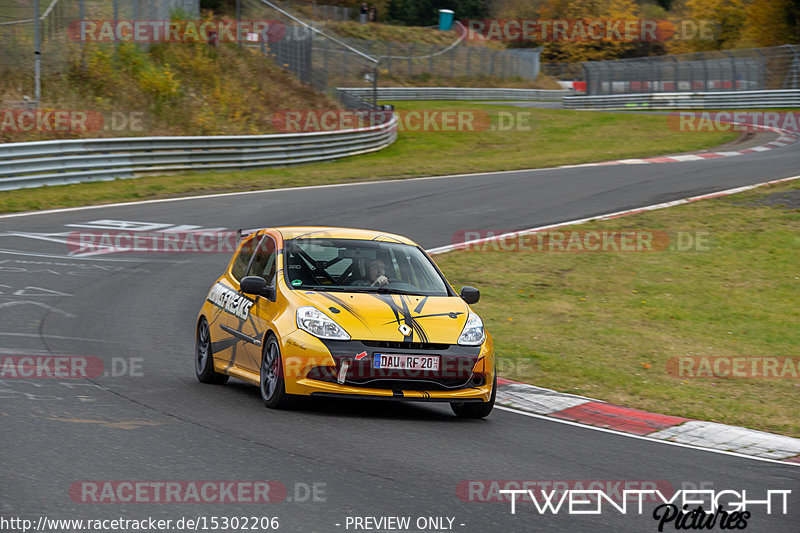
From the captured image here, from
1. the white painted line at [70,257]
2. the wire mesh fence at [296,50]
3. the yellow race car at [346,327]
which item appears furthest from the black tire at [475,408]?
the wire mesh fence at [296,50]

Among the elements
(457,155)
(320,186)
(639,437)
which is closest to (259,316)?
(639,437)

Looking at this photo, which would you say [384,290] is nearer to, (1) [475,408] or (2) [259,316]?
(2) [259,316]

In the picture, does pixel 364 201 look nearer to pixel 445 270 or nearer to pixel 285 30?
pixel 445 270

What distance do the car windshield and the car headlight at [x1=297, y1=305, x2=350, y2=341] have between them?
0.55 metres

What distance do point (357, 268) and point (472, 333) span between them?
126 cm

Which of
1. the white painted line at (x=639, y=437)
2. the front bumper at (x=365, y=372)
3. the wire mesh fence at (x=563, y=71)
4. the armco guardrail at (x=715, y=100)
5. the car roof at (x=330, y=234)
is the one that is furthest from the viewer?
the wire mesh fence at (x=563, y=71)

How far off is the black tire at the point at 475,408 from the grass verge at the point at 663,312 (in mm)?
1717

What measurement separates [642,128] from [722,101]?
400 inches

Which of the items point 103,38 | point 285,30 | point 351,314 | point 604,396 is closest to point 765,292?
point 604,396

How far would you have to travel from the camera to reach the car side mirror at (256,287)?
8781mm

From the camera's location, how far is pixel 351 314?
8258 millimetres

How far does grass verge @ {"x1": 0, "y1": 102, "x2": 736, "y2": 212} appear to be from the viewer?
23938mm

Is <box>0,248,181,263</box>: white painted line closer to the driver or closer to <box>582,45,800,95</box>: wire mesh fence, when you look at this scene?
the driver

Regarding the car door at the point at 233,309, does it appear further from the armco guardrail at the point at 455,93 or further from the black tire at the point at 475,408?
the armco guardrail at the point at 455,93
